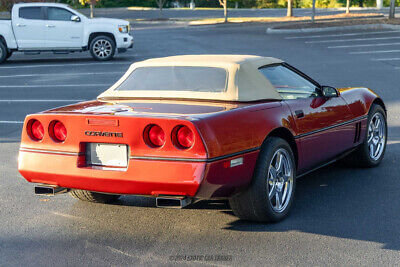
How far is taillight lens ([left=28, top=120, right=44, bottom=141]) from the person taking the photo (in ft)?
17.2

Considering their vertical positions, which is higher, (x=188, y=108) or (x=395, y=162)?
(x=188, y=108)

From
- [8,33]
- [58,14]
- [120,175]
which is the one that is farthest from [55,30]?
[120,175]

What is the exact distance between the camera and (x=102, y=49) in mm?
21828

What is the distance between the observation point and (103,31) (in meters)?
21.5

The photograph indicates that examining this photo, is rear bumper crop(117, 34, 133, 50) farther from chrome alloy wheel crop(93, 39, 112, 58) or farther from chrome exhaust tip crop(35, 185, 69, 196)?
chrome exhaust tip crop(35, 185, 69, 196)

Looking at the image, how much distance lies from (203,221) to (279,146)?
893 mm

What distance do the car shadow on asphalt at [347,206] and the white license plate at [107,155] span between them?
1065mm

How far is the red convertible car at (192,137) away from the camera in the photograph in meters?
4.70

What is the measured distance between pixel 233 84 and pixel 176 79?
578 millimetres

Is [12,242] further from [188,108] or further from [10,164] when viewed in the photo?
[10,164]

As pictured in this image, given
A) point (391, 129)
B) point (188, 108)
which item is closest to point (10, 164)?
point (188, 108)

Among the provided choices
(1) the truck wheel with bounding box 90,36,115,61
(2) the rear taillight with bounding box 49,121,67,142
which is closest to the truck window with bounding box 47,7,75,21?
(1) the truck wheel with bounding box 90,36,115,61

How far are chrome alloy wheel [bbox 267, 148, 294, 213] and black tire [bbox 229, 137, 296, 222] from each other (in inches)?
2.8

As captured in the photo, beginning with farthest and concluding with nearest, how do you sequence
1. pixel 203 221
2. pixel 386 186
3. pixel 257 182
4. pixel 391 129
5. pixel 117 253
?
pixel 391 129 → pixel 386 186 → pixel 203 221 → pixel 257 182 → pixel 117 253
